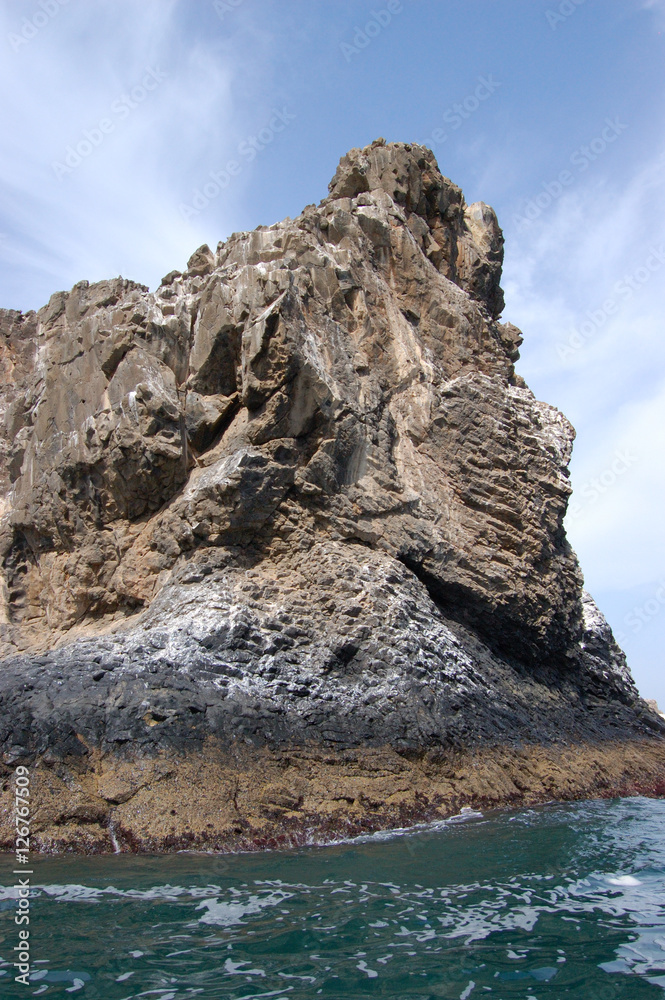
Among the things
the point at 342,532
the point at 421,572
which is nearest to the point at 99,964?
the point at 342,532

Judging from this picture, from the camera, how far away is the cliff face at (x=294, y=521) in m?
10.6

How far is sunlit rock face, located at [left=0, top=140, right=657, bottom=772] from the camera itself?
10695 mm

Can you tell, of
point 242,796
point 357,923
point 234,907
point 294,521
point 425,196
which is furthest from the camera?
point 425,196

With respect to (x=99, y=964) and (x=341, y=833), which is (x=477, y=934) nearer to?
(x=99, y=964)

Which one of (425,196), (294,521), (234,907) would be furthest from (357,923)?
(425,196)

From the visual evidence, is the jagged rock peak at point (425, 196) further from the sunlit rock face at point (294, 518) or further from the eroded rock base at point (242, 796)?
the eroded rock base at point (242, 796)

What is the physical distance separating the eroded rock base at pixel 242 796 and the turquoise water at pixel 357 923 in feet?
1.35

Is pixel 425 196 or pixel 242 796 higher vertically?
pixel 425 196

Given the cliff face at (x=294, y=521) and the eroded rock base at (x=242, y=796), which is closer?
the eroded rock base at (x=242, y=796)

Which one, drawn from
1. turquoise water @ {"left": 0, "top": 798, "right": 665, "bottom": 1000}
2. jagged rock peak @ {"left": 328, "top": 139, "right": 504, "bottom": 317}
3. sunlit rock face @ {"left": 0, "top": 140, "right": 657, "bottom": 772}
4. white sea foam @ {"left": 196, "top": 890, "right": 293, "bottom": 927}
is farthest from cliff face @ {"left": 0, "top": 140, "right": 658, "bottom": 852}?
white sea foam @ {"left": 196, "top": 890, "right": 293, "bottom": 927}

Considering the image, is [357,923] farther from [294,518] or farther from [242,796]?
[294,518]

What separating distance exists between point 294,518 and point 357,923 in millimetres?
8086

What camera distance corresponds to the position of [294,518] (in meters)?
13.1

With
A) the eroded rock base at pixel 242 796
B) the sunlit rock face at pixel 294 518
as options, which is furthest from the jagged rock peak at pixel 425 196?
the eroded rock base at pixel 242 796
